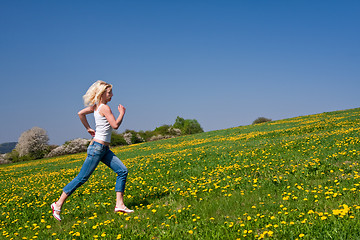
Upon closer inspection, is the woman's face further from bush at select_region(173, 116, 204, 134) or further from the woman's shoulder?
bush at select_region(173, 116, 204, 134)

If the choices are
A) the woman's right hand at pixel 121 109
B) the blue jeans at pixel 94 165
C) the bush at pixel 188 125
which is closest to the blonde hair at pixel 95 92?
the woman's right hand at pixel 121 109

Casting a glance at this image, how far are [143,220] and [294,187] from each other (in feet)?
12.2

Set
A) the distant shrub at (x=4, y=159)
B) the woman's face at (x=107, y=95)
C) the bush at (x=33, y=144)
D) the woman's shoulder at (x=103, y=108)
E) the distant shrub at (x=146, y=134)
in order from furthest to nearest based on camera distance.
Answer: the distant shrub at (x=146, y=134)
the bush at (x=33, y=144)
the distant shrub at (x=4, y=159)
the woman's face at (x=107, y=95)
the woman's shoulder at (x=103, y=108)

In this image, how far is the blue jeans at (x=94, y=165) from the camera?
18.3 ft

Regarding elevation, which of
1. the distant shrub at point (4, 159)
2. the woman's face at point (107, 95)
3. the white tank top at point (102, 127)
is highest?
the woman's face at point (107, 95)

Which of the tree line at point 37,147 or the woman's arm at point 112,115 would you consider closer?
the woman's arm at point 112,115

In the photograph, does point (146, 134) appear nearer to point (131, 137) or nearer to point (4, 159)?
point (131, 137)

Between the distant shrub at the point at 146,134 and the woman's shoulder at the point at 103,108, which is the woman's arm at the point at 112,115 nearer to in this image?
the woman's shoulder at the point at 103,108

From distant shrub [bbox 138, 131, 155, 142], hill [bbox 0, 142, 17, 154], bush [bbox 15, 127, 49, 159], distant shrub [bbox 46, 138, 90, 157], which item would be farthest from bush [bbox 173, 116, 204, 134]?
hill [bbox 0, 142, 17, 154]

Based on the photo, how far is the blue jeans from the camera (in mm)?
5566

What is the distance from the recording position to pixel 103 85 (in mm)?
5637

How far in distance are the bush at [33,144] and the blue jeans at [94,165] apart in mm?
55764

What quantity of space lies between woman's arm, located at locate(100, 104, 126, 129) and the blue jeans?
584 millimetres

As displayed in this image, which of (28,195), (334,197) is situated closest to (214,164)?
(334,197)
